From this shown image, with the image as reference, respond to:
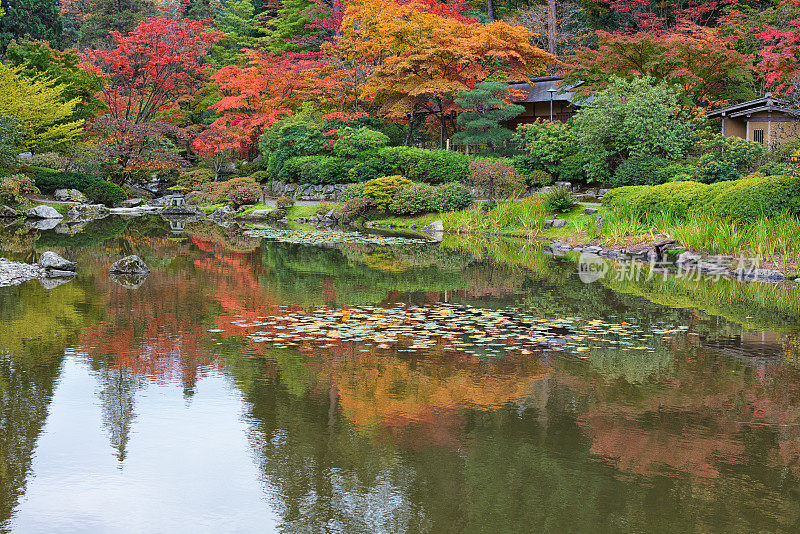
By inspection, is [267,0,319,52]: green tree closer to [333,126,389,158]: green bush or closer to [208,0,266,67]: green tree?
[208,0,266,67]: green tree

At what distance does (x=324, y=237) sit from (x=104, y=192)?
14.3 meters

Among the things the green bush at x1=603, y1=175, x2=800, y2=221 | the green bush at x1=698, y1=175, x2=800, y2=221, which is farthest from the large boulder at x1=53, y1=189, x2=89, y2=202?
the green bush at x1=698, y1=175, x2=800, y2=221

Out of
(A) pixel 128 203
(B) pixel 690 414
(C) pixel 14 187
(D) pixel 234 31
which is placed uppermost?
(D) pixel 234 31

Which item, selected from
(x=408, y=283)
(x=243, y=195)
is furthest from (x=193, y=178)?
(x=408, y=283)

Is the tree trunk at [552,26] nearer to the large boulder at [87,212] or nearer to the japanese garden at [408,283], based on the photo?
the japanese garden at [408,283]

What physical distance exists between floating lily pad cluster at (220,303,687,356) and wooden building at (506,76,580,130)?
21.1 m

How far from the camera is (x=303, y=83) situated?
32969mm

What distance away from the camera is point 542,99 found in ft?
99.1

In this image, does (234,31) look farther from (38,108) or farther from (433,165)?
(433,165)

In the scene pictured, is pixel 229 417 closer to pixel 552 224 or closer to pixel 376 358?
pixel 376 358

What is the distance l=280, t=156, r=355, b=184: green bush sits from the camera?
29531 mm

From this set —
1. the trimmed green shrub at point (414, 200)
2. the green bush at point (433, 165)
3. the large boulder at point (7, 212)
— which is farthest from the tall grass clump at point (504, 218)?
the large boulder at point (7, 212)

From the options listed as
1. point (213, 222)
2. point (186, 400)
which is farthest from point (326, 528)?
point (213, 222)

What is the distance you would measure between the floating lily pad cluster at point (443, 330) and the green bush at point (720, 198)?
25.1ft
